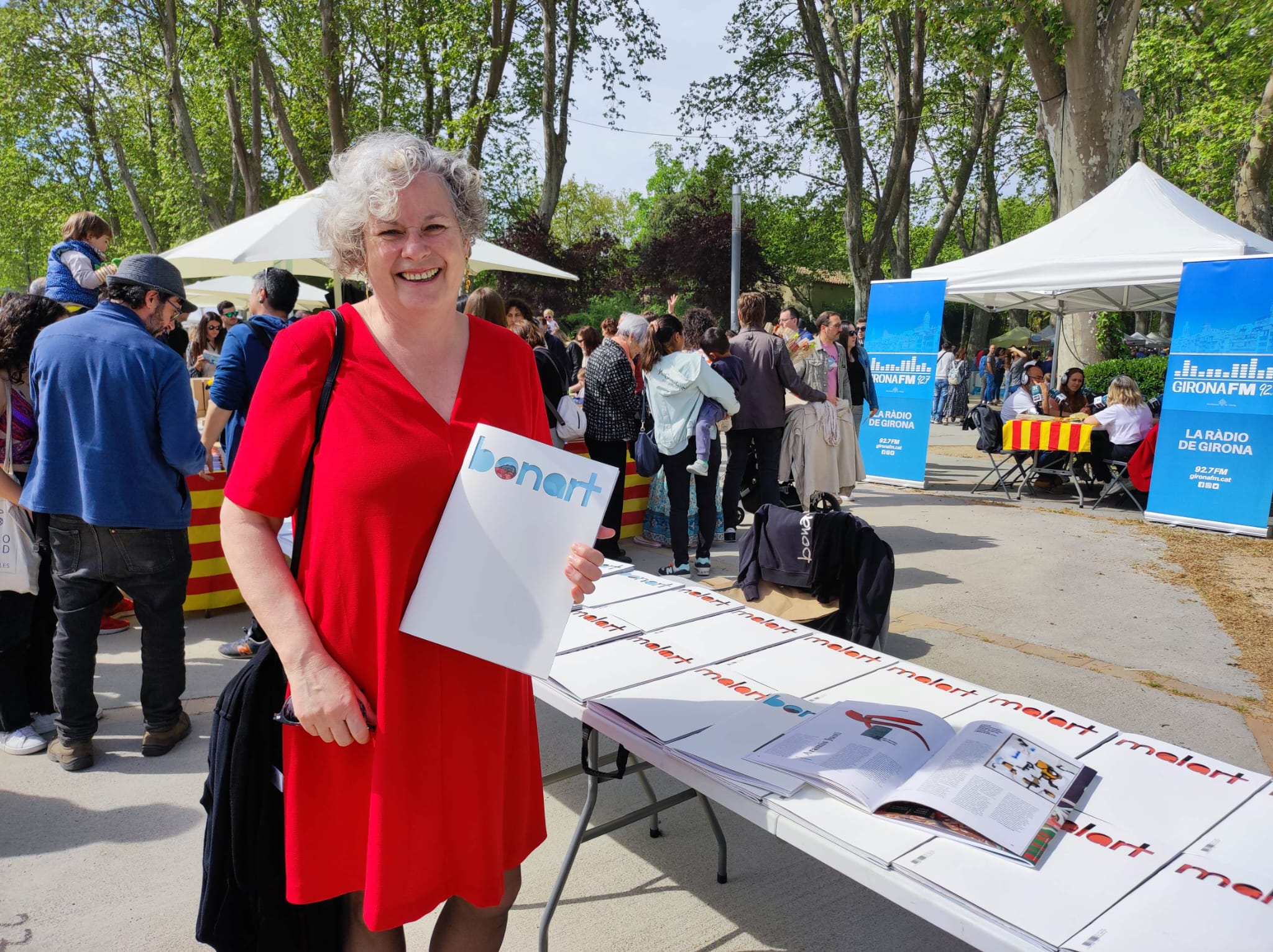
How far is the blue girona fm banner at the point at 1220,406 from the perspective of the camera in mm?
7613

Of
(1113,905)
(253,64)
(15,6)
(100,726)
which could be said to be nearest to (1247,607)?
(1113,905)

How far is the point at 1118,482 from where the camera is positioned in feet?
29.3

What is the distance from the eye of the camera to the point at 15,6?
72.0 ft

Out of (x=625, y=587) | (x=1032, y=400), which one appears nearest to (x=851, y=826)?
(x=625, y=587)

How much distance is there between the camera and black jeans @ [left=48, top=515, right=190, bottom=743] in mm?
3350

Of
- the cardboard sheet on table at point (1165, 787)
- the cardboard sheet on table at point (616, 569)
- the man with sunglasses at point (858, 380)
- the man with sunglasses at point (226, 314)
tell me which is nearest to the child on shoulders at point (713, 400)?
the cardboard sheet on table at point (616, 569)

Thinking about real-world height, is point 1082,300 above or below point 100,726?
above

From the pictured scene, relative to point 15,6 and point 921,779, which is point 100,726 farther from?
point 15,6

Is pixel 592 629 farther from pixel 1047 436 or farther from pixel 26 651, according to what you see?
pixel 1047 436

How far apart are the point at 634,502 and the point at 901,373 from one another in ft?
15.7

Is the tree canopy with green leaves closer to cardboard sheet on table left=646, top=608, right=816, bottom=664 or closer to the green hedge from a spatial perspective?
the green hedge

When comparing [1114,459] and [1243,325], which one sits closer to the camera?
[1243,325]

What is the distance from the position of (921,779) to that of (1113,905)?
411 mm

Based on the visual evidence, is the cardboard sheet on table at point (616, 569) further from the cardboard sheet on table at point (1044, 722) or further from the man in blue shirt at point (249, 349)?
the man in blue shirt at point (249, 349)
